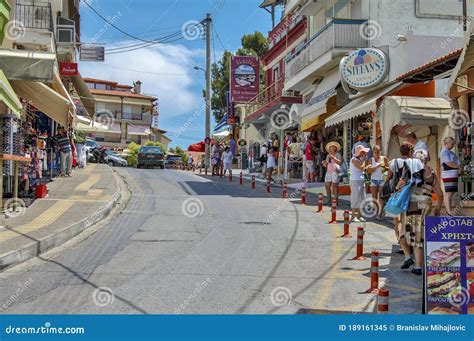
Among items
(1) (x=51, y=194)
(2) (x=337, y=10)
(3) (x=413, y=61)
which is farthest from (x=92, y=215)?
(2) (x=337, y=10)

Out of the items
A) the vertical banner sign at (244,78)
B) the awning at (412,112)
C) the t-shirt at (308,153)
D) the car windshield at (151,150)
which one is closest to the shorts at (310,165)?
the t-shirt at (308,153)

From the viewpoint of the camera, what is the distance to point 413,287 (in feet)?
24.1

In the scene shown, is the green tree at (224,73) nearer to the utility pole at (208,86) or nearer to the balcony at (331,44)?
the utility pole at (208,86)

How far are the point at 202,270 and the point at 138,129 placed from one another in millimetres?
70203

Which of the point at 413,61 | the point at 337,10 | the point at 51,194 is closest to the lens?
the point at 51,194

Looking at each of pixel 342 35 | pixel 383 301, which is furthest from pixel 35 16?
pixel 383 301

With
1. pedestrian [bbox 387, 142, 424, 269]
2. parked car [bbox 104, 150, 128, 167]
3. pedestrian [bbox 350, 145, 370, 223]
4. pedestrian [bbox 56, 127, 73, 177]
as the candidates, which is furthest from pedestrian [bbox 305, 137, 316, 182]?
parked car [bbox 104, 150, 128, 167]

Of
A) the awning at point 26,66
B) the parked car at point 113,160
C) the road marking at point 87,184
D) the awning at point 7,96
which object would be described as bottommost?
the road marking at point 87,184

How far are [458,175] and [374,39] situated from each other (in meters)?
11.6

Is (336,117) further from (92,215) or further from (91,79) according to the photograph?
(91,79)

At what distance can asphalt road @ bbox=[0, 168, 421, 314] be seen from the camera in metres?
6.39

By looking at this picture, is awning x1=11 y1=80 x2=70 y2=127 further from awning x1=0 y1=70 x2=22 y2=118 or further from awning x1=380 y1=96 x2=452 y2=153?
awning x1=380 y1=96 x2=452 y2=153

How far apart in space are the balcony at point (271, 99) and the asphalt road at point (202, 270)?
17135 millimetres

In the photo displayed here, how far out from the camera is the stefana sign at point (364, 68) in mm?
17844
